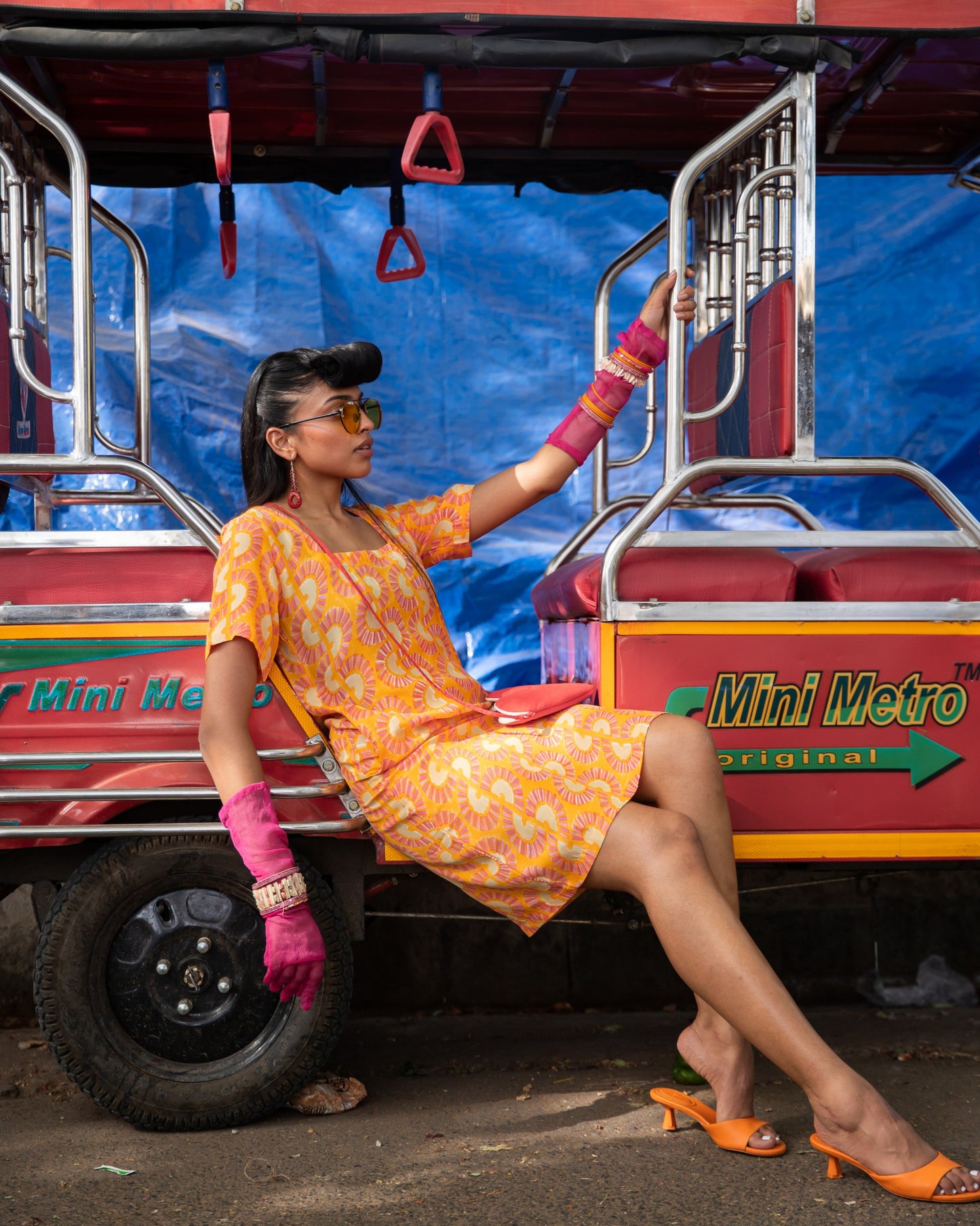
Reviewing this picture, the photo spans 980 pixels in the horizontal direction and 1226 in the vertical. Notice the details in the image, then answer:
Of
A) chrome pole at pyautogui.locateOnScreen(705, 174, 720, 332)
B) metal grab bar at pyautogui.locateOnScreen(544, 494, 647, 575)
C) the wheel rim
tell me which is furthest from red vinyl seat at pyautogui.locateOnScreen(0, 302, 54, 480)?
chrome pole at pyautogui.locateOnScreen(705, 174, 720, 332)

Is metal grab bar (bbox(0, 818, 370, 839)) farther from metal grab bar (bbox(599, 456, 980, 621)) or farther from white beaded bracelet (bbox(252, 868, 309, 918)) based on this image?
metal grab bar (bbox(599, 456, 980, 621))

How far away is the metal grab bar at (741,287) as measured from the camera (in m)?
2.62

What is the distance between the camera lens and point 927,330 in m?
3.85

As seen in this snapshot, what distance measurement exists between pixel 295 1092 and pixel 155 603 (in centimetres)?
107

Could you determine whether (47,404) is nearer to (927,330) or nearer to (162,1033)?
(162,1033)

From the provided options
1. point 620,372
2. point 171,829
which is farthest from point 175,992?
point 620,372

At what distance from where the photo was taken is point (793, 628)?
8.45 ft

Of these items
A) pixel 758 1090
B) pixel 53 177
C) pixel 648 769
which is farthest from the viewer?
pixel 53 177

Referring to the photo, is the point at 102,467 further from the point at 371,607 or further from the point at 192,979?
the point at 192,979

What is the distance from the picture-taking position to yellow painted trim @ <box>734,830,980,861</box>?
257cm

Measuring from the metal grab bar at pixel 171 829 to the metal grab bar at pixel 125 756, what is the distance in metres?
0.13

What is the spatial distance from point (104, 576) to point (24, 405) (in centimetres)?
66

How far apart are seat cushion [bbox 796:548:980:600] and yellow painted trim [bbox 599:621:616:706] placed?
50cm

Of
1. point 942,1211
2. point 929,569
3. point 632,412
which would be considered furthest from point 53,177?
point 942,1211
